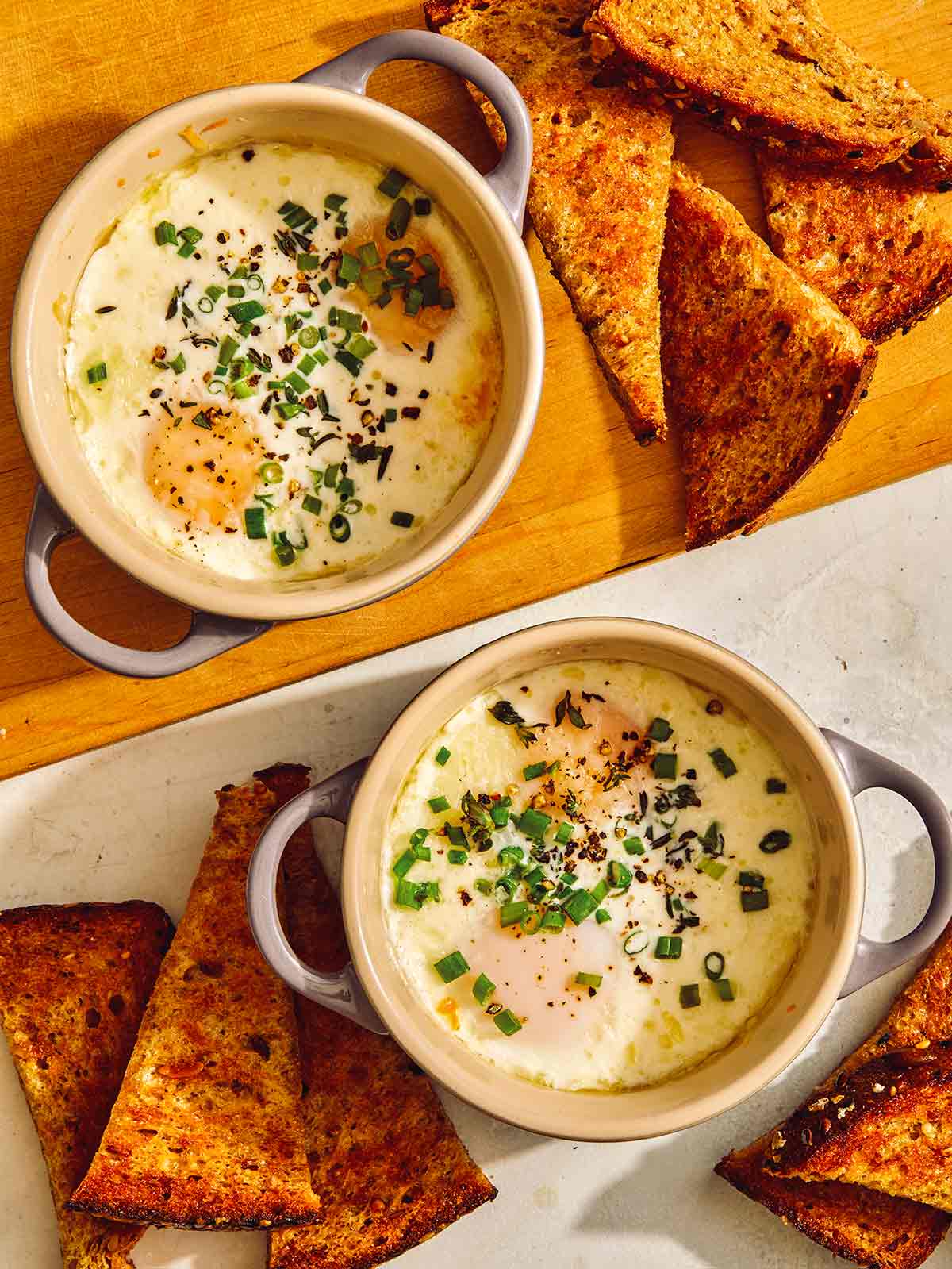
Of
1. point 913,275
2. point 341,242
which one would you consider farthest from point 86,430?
point 913,275

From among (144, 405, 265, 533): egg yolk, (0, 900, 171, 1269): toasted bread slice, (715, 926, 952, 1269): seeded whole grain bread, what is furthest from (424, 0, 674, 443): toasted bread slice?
(0, 900, 171, 1269): toasted bread slice

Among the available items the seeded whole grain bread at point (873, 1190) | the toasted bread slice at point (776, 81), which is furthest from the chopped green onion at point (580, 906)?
the toasted bread slice at point (776, 81)

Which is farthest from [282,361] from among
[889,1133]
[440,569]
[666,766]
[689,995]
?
[889,1133]

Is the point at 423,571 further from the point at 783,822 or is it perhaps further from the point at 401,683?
the point at 783,822

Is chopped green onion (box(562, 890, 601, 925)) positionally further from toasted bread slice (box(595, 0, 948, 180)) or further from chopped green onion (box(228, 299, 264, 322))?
toasted bread slice (box(595, 0, 948, 180))

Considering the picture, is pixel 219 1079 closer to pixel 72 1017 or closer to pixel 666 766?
pixel 72 1017
